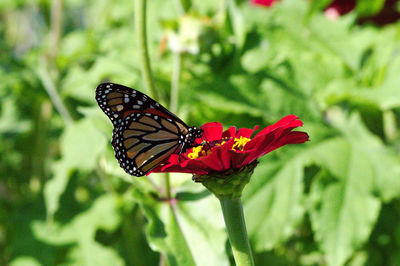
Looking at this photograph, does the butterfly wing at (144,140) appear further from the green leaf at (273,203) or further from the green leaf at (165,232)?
the green leaf at (273,203)

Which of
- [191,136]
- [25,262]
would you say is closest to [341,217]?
[191,136]

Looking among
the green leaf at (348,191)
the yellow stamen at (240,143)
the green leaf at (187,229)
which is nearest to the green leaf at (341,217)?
the green leaf at (348,191)

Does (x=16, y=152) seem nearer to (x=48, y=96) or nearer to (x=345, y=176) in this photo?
(x=48, y=96)

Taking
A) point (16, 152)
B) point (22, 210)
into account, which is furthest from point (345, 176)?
point (16, 152)

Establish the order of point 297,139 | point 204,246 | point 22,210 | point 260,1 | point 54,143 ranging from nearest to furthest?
point 297,139
point 204,246
point 22,210
point 260,1
point 54,143

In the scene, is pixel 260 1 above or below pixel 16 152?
above

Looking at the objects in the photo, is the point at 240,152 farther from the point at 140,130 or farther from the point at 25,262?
the point at 25,262
